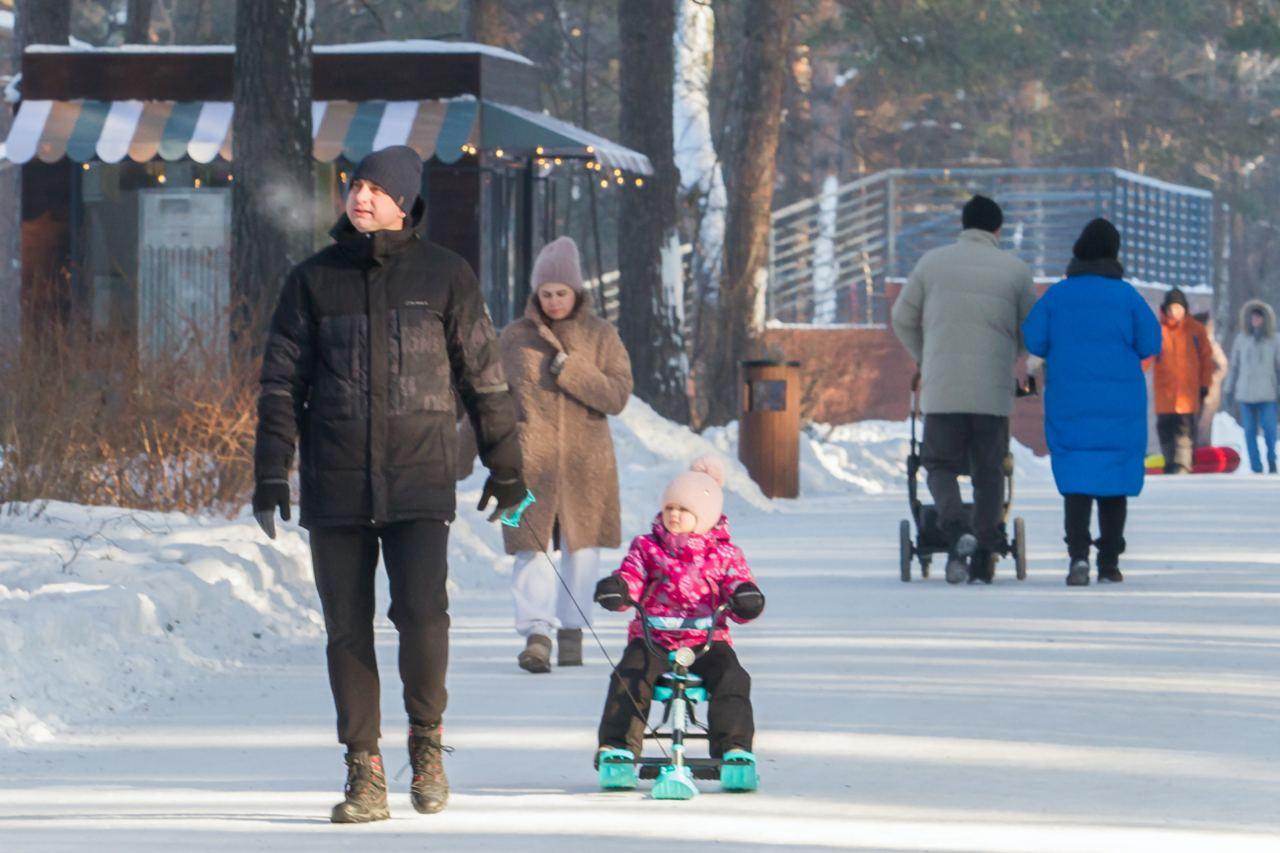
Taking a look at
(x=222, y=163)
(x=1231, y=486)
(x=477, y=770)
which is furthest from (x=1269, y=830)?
(x=222, y=163)

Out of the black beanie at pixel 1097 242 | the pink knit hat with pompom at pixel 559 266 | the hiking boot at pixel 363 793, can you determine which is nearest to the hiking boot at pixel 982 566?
the black beanie at pixel 1097 242

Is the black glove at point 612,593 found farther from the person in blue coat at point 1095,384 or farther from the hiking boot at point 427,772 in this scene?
the person in blue coat at point 1095,384

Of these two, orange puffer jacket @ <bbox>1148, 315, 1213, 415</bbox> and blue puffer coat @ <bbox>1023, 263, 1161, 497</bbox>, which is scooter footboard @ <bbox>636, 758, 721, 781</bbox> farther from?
orange puffer jacket @ <bbox>1148, 315, 1213, 415</bbox>

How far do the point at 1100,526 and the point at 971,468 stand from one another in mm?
797

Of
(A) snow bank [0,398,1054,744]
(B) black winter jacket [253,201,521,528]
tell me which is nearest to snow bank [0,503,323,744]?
(A) snow bank [0,398,1054,744]

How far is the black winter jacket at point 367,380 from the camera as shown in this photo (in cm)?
766

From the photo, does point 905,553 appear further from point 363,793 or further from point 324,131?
point 324,131

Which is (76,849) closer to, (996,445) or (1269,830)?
(1269,830)

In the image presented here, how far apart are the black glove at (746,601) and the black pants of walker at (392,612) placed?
0.86 m

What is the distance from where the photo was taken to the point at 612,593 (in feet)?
26.4

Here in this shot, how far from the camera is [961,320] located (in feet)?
49.6

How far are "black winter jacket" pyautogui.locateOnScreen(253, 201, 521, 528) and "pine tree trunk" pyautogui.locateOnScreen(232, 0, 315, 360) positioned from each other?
1059 centimetres

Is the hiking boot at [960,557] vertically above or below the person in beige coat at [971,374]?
below

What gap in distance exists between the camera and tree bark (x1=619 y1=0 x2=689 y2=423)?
27219mm
